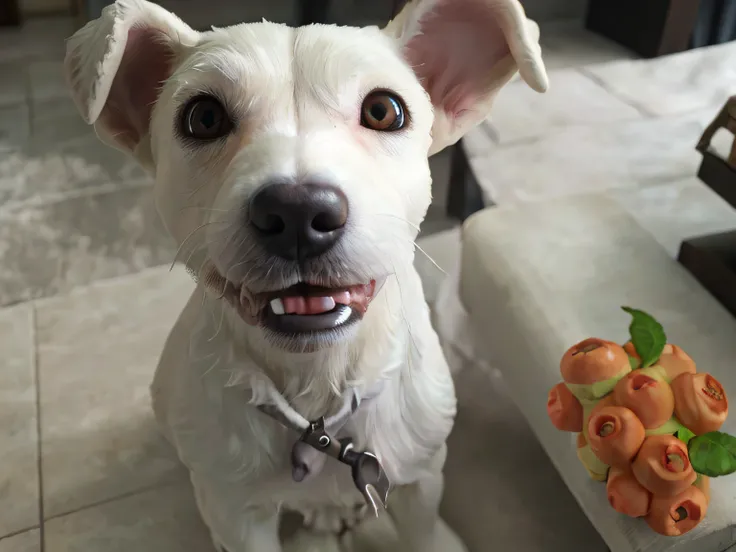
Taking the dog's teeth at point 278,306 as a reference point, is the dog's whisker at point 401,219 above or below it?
above

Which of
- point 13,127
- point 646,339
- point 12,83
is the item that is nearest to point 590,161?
point 646,339

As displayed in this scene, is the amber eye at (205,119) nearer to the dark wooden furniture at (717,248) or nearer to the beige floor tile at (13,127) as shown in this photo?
the dark wooden furniture at (717,248)

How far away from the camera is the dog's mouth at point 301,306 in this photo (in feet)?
2.09

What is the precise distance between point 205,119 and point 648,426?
25.9 inches

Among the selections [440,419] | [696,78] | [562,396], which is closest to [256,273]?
[440,419]

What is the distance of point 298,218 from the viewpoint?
1.84 ft

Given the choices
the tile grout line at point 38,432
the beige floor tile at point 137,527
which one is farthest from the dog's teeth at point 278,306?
the tile grout line at point 38,432

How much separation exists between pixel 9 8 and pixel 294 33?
3033 mm

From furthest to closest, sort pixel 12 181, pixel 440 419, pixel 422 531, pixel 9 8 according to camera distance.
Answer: pixel 9 8
pixel 12 181
pixel 422 531
pixel 440 419

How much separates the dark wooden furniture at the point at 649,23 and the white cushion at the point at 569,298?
1617mm

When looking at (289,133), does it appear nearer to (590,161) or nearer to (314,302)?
(314,302)

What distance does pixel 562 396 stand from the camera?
3.09 ft

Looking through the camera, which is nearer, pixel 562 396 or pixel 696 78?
pixel 562 396

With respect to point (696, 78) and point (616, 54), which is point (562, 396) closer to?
point (696, 78)
